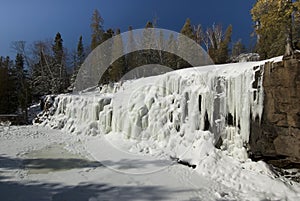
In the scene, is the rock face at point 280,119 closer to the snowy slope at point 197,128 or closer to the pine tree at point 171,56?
the snowy slope at point 197,128

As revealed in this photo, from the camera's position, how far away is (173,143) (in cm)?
670

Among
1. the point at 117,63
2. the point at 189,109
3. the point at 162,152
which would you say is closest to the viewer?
the point at 162,152

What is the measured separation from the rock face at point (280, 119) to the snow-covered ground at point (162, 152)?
22 centimetres

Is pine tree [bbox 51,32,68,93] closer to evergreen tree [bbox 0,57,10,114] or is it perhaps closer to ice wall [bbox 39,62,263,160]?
evergreen tree [bbox 0,57,10,114]

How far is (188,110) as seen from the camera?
6859mm

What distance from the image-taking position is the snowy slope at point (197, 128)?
15.3ft

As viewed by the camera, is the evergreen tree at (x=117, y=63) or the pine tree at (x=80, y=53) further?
the pine tree at (x=80, y=53)

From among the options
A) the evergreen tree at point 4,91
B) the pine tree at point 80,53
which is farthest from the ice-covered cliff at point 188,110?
the pine tree at point 80,53

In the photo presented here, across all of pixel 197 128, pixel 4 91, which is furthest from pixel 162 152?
pixel 4 91

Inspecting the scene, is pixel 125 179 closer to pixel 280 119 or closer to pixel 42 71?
pixel 280 119

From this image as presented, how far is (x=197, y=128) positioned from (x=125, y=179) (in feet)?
9.30

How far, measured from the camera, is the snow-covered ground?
4.07 m

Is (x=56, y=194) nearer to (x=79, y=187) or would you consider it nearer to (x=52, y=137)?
(x=79, y=187)

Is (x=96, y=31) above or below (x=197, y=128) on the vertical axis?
above
